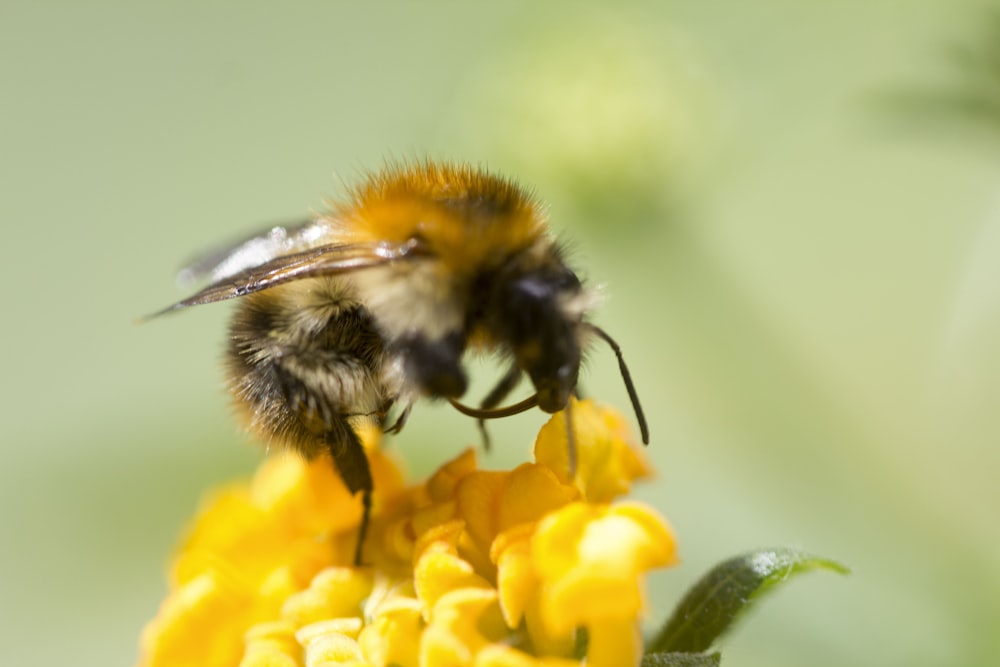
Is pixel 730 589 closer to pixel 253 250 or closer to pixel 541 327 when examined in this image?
pixel 541 327

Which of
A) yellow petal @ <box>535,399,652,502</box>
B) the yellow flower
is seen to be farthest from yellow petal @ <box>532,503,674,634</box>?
yellow petal @ <box>535,399,652,502</box>

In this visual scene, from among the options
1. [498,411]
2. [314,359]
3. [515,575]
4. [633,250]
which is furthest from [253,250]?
[633,250]

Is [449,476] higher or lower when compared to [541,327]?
lower

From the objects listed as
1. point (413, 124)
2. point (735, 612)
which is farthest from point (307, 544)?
point (413, 124)

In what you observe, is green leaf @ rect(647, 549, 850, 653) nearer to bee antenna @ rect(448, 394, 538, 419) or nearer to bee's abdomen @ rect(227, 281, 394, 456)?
bee antenna @ rect(448, 394, 538, 419)

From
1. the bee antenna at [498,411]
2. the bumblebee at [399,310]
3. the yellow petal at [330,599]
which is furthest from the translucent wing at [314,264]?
the yellow petal at [330,599]

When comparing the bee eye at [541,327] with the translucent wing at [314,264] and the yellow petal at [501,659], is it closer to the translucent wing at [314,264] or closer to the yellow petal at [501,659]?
the translucent wing at [314,264]
